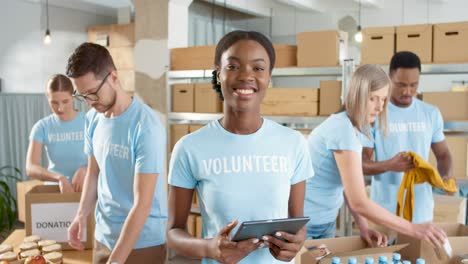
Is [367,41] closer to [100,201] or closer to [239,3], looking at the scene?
[100,201]

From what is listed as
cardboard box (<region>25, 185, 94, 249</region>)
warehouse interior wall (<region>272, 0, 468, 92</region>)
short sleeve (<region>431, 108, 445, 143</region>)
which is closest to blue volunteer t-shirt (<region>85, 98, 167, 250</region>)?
cardboard box (<region>25, 185, 94, 249</region>)

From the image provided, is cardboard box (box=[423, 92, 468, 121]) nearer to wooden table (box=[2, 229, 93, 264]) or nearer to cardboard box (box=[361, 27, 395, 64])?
cardboard box (box=[361, 27, 395, 64])

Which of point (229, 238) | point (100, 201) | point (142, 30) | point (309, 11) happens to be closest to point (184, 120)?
point (142, 30)

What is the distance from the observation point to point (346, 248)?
1799mm

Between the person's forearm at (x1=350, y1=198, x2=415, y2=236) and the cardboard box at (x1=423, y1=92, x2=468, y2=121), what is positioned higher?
the cardboard box at (x1=423, y1=92, x2=468, y2=121)

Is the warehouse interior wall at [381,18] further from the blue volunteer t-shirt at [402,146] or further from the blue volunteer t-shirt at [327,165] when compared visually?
the blue volunteer t-shirt at [327,165]

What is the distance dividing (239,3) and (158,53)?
4.15 meters

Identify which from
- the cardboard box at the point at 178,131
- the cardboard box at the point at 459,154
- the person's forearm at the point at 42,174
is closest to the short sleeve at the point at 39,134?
the person's forearm at the point at 42,174

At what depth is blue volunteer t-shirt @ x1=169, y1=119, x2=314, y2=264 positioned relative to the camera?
143 cm

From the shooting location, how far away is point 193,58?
15.3ft

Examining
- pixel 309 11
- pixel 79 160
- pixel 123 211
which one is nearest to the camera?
pixel 123 211

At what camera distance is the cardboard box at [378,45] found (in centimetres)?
361

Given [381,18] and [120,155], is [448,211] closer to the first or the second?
[120,155]

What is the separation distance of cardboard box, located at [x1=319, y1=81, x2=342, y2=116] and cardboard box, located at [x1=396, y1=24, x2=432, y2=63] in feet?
1.88
